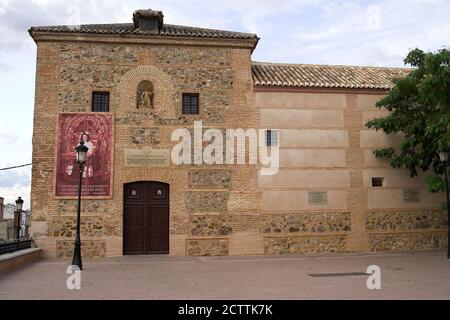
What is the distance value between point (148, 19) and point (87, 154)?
5430 millimetres

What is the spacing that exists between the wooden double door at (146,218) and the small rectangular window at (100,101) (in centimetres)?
271

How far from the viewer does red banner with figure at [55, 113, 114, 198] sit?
14.2 metres

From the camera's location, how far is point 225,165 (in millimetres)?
14914

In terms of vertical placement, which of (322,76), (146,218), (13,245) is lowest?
(13,245)

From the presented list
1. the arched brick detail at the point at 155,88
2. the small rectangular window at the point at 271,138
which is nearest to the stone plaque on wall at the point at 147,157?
the arched brick detail at the point at 155,88

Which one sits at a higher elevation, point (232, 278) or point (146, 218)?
point (146, 218)

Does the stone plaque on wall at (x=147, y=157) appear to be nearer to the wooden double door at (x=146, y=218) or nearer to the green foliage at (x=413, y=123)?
the wooden double door at (x=146, y=218)

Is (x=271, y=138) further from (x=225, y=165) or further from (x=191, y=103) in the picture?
(x=191, y=103)

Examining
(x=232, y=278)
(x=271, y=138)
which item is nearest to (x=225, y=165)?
(x=271, y=138)

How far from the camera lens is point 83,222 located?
14156 millimetres

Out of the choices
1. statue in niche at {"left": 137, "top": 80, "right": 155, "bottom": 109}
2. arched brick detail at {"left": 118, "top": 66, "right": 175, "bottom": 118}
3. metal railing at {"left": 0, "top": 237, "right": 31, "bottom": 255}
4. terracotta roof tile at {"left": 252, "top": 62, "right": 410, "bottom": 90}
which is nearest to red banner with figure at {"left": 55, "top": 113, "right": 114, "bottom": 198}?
arched brick detail at {"left": 118, "top": 66, "right": 175, "bottom": 118}

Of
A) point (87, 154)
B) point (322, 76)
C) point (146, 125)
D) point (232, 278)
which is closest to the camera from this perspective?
point (232, 278)

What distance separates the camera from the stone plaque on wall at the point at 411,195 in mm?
15789

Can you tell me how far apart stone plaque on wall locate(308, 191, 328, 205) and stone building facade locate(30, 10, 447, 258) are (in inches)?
1.4
